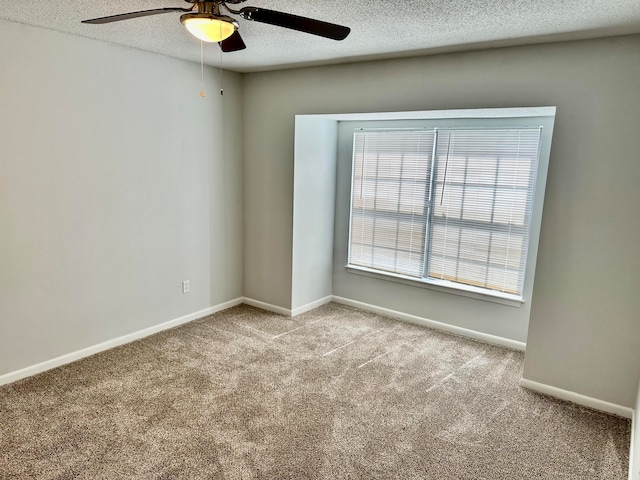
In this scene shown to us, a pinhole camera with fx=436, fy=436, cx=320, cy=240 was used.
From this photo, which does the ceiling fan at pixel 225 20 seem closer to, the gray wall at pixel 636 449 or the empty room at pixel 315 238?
the empty room at pixel 315 238

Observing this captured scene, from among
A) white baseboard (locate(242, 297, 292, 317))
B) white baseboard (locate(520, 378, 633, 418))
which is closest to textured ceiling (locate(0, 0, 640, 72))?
white baseboard (locate(520, 378, 633, 418))

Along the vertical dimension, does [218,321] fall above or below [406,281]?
below

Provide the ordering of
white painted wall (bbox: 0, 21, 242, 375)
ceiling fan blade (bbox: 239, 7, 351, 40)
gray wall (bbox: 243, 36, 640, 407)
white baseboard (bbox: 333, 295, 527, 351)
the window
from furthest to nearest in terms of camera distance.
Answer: white baseboard (bbox: 333, 295, 527, 351) → the window → white painted wall (bbox: 0, 21, 242, 375) → gray wall (bbox: 243, 36, 640, 407) → ceiling fan blade (bbox: 239, 7, 351, 40)

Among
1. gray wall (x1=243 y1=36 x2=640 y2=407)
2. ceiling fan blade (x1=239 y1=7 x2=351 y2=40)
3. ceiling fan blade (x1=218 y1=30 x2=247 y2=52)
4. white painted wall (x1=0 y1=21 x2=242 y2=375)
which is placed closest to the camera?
ceiling fan blade (x1=239 y1=7 x2=351 y2=40)

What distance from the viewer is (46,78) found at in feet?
9.72

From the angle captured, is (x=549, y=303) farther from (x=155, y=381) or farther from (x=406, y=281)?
(x=155, y=381)

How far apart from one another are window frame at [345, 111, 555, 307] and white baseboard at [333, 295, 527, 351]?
33cm

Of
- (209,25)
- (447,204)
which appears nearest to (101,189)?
(209,25)

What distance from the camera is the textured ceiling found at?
225 cm

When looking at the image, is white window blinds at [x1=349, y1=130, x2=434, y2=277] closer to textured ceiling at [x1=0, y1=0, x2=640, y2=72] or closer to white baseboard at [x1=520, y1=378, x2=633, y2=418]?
textured ceiling at [x1=0, y1=0, x2=640, y2=72]

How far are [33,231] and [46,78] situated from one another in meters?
1.05

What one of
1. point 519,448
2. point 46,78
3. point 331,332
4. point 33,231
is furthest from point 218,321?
point 519,448

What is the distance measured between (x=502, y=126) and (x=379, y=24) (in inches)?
66.8

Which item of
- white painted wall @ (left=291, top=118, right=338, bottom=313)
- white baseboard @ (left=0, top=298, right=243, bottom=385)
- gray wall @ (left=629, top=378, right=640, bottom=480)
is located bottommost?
white baseboard @ (left=0, top=298, right=243, bottom=385)
